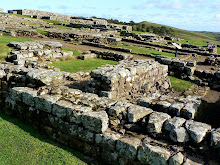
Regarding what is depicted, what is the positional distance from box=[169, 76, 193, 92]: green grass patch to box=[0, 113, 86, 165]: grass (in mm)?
8922

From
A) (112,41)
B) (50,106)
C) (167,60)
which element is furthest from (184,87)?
(112,41)

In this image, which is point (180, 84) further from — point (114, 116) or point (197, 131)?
point (197, 131)

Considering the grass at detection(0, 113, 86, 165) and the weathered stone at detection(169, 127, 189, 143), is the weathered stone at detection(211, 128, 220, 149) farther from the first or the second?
the grass at detection(0, 113, 86, 165)

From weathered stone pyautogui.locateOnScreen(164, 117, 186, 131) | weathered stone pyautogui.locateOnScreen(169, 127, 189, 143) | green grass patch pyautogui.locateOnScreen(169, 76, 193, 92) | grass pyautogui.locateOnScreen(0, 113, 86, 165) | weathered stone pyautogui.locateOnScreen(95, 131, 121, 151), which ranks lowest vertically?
grass pyautogui.locateOnScreen(0, 113, 86, 165)

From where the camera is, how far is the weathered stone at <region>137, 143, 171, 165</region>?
4.05 m

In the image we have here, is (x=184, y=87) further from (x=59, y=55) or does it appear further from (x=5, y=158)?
(x=5, y=158)

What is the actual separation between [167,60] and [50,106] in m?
11.2

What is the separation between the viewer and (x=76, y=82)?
361 inches

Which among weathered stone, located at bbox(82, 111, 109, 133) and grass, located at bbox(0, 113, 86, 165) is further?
weathered stone, located at bbox(82, 111, 109, 133)

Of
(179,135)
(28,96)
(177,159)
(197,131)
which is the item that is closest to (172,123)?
(179,135)

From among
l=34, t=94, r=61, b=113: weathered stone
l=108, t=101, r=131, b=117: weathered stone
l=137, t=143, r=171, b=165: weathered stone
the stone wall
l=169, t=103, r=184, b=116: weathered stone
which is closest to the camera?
l=137, t=143, r=171, b=165: weathered stone

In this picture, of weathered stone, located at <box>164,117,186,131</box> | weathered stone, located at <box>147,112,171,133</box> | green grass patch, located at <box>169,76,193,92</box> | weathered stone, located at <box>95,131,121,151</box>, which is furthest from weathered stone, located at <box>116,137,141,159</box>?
green grass patch, located at <box>169,76,193,92</box>

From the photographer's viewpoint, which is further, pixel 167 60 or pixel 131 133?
pixel 167 60

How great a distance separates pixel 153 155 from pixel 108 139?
1.18 metres
